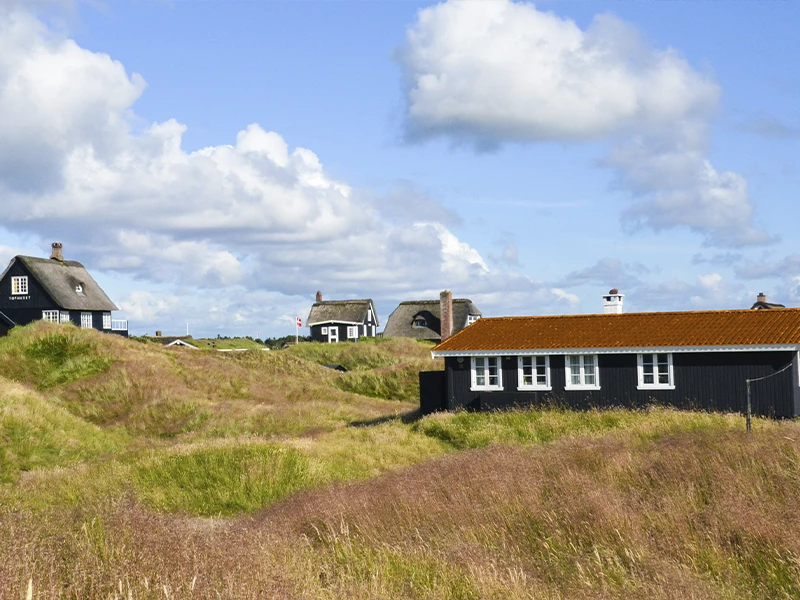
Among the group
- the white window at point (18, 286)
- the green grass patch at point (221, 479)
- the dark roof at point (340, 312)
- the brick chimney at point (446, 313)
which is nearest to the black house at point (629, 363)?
the green grass patch at point (221, 479)

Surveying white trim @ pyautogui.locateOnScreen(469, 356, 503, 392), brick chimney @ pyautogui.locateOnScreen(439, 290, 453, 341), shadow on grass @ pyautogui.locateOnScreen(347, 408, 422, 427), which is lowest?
shadow on grass @ pyautogui.locateOnScreen(347, 408, 422, 427)

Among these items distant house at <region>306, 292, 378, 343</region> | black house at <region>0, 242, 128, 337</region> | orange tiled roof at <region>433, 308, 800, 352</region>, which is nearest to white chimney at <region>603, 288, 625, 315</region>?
orange tiled roof at <region>433, 308, 800, 352</region>

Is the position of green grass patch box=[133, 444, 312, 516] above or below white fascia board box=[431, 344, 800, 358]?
below

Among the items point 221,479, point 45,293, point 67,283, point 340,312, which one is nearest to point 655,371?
point 221,479

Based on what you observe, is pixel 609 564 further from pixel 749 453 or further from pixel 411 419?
pixel 411 419

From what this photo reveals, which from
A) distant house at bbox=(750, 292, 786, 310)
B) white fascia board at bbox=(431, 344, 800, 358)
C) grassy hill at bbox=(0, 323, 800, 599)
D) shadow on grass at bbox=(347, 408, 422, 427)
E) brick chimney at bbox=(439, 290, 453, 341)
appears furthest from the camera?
distant house at bbox=(750, 292, 786, 310)

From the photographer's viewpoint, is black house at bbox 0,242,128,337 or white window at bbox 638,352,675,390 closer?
white window at bbox 638,352,675,390

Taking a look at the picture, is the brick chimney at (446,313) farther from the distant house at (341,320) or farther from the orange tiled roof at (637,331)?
the orange tiled roof at (637,331)

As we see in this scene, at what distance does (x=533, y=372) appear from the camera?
30.5 m

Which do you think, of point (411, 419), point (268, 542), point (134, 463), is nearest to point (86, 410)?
point (411, 419)

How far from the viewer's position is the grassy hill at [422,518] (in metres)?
7.48

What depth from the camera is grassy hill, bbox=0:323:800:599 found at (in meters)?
7.48

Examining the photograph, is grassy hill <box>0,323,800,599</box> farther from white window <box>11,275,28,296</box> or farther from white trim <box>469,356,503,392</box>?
white window <box>11,275,28,296</box>

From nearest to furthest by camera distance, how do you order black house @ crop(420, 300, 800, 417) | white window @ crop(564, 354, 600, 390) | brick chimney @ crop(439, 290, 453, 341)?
1. black house @ crop(420, 300, 800, 417)
2. white window @ crop(564, 354, 600, 390)
3. brick chimney @ crop(439, 290, 453, 341)
